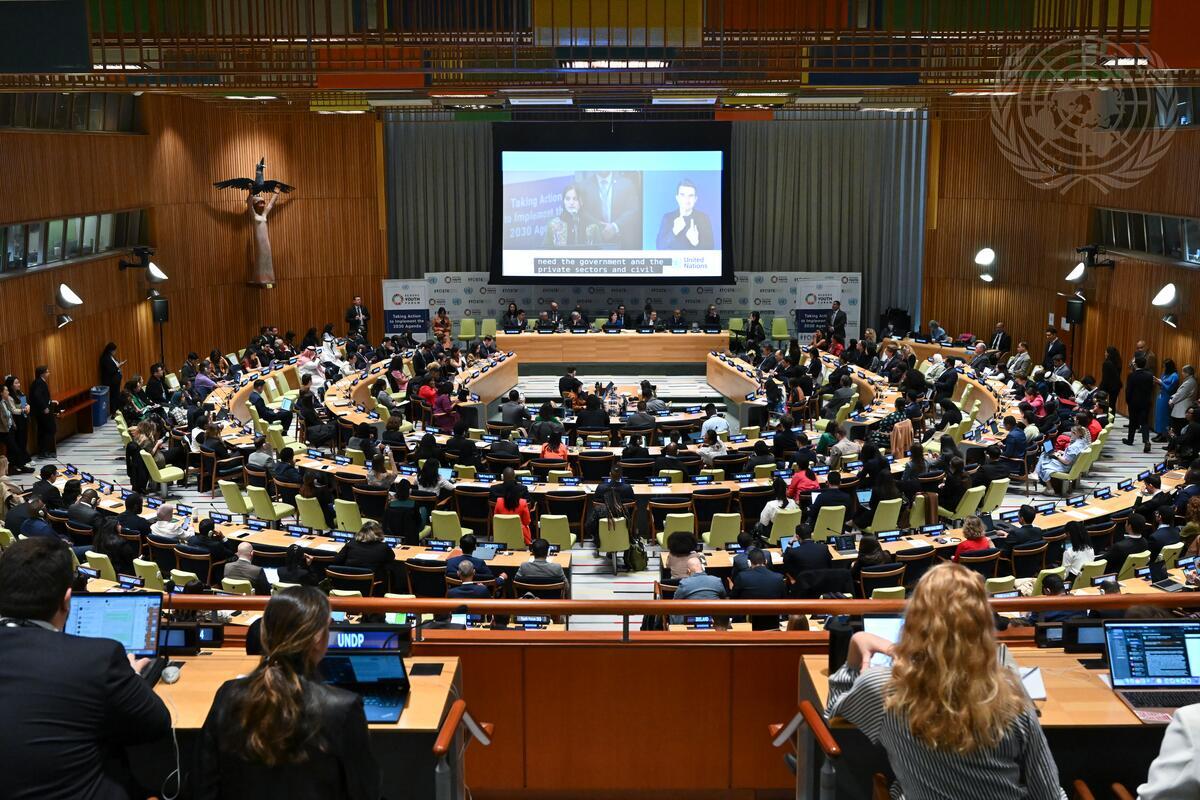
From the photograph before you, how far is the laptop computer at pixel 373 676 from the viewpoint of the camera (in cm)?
443

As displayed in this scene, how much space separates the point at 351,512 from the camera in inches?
508

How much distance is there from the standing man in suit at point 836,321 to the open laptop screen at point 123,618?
74.2ft

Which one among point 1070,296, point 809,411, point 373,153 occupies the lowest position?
point 809,411

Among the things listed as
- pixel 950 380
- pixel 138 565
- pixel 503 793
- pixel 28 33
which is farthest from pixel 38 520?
pixel 950 380

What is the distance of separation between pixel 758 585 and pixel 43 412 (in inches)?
532

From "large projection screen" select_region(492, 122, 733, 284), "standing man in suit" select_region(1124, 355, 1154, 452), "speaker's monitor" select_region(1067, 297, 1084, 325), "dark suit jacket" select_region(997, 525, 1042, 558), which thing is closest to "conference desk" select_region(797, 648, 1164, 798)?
"dark suit jacket" select_region(997, 525, 1042, 558)

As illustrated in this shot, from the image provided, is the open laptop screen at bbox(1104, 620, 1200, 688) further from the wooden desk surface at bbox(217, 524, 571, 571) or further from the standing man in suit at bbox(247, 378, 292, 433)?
the standing man in suit at bbox(247, 378, 292, 433)

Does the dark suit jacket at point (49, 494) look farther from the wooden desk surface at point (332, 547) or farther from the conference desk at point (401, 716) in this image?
the conference desk at point (401, 716)

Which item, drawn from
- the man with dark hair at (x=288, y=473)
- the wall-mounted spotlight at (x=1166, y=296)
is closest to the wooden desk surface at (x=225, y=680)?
the man with dark hair at (x=288, y=473)

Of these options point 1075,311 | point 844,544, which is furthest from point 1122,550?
point 1075,311

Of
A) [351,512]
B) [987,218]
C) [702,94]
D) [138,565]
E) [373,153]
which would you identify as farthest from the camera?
[373,153]

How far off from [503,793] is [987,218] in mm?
23570

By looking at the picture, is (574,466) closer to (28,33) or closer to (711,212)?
(28,33)

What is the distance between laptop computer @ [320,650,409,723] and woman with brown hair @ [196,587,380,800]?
44.4 inches
